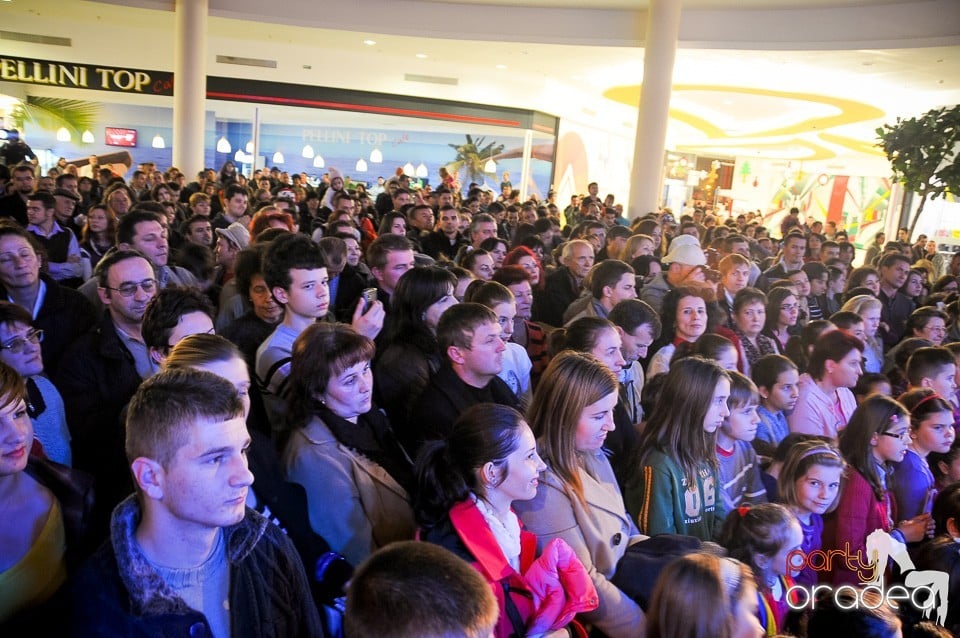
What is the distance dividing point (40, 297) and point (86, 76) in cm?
1623

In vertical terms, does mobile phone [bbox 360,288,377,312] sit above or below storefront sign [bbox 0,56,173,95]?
below

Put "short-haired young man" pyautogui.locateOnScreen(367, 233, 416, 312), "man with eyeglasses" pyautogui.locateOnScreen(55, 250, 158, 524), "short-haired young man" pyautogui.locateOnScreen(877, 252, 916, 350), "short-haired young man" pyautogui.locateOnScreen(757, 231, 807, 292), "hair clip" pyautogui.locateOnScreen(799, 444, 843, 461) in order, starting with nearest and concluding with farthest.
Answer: "man with eyeglasses" pyautogui.locateOnScreen(55, 250, 158, 524), "hair clip" pyautogui.locateOnScreen(799, 444, 843, 461), "short-haired young man" pyautogui.locateOnScreen(367, 233, 416, 312), "short-haired young man" pyautogui.locateOnScreen(877, 252, 916, 350), "short-haired young man" pyautogui.locateOnScreen(757, 231, 807, 292)

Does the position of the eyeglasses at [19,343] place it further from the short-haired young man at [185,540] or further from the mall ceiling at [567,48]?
the mall ceiling at [567,48]

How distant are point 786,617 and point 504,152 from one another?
1884 centimetres

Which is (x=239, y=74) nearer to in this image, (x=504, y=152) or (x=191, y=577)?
(x=504, y=152)

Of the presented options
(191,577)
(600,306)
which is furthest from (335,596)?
(600,306)

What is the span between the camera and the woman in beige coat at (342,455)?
201 centimetres

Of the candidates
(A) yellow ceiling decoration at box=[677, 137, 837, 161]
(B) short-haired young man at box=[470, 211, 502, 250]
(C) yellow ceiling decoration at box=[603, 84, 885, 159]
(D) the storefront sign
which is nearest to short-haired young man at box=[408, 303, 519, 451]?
(B) short-haired young man at box=[470, 211, 502, 250]

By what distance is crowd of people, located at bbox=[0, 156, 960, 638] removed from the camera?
1.42 m

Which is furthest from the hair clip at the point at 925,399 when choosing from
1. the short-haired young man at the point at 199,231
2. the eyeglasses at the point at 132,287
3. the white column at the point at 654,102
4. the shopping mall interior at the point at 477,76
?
the shopping mall interior at the point at 477,76

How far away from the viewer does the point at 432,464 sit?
1958 mm

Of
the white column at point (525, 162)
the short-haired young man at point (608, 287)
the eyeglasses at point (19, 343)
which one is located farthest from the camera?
the white column at point (525, 162)

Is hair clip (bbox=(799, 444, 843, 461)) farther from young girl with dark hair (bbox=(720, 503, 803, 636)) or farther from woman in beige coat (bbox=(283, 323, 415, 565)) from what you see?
woman in beige coat (bbox=(283, 323, 415, 565))

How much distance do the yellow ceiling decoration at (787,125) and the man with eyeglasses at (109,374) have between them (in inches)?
509
